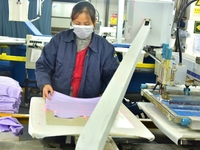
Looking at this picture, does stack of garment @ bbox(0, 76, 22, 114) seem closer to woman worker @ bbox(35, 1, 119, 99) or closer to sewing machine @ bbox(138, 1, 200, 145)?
woman worker @ bbox(35, 1, 119, 99)

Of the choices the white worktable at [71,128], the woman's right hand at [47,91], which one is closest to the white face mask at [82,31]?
the woman's right hand at [47,91]

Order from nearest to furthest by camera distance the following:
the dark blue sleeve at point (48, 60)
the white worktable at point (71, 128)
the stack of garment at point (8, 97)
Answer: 1. the white worktable at point (71, 128)
2. the dark blue sleeve at point (48, 60)
3. the stack of garment at point (8, 97)

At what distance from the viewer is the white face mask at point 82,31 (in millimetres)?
1686

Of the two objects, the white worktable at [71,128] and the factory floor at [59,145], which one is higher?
the white worktable at [71,128]

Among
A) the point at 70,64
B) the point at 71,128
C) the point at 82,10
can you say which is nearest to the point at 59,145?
the point at 71,128

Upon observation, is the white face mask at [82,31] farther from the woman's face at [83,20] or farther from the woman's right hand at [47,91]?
the woman's right hand at [47,91]

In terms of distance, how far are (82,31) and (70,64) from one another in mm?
193

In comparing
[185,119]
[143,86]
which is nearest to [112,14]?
[143,86]

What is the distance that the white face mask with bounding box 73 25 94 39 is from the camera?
169 cm

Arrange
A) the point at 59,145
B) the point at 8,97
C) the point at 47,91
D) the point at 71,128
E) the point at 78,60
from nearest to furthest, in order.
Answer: the point at 71,128 < the point at 59,145 < the point at 47,91 < the point at 78,60 < the point at 8,97

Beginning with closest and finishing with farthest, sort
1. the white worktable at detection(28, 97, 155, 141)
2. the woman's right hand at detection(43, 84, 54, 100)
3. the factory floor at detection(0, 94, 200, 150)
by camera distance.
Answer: the white worktable at detection(28, 97, 155, 141)
the factory floor at detection(0, 94, 200, 150)
the woman's right hand at detection(43, 84, 54, 100)

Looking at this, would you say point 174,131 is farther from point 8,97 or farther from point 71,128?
point 8,97

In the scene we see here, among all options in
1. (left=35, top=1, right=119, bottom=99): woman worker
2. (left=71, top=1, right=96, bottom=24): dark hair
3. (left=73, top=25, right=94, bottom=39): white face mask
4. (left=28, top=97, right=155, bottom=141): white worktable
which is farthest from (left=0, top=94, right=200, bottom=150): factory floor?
(left=71, top=1, right=96, bottom=24): dark hair

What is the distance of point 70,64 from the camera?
1.70 meters
